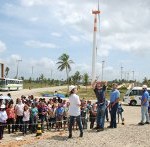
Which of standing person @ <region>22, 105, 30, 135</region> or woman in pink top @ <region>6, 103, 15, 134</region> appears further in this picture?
woman in pink top @ <region>6, 103, 15, 134</region>

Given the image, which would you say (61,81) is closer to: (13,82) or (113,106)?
(13,82)

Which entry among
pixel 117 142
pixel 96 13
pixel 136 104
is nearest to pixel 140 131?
pixel 117 142

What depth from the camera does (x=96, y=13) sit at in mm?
19906

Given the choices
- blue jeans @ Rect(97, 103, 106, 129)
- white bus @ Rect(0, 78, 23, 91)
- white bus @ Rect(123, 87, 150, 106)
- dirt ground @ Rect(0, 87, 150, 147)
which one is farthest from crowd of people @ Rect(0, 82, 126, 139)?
white bus @ Rect(0, 78, 23, 91)

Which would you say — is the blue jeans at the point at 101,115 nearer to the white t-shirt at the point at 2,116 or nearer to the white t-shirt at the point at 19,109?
the white t-shirt at the point at 2,116

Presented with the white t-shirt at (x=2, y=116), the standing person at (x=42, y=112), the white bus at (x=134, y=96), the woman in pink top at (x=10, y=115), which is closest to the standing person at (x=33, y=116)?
the standing person at (x=42, y=112)

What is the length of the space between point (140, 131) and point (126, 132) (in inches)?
23.5

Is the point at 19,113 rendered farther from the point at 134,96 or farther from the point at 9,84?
the point at 9,84

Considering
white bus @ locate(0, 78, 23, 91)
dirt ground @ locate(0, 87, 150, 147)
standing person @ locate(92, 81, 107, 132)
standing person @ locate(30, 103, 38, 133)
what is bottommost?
dirt ground @ locate(0, 87, 150, 147)

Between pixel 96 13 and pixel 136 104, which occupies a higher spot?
pixel 96 13

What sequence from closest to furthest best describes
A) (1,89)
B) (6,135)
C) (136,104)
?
(6,135), (136,104), (1,89)

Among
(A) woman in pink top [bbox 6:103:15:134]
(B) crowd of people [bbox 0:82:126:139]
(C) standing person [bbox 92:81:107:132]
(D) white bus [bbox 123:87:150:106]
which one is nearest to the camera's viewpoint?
(C) standing person [bbox 92:81:107:132]

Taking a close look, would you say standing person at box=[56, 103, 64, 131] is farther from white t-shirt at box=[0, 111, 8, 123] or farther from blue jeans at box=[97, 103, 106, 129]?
blue jeans at box=[97, 103, 106, 129]

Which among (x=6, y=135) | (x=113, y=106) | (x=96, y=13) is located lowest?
(x=6, y=135)
